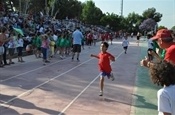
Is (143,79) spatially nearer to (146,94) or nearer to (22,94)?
(146,94)

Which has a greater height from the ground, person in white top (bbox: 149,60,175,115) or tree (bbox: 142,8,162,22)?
tree (bbox: 142,8,162,22)

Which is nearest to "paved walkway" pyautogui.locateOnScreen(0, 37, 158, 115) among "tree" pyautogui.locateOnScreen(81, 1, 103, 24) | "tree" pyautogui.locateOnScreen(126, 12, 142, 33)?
"tree" pyautogui.locateOnScreen(81, 1, 103, 24)

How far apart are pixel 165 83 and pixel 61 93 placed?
21.1 ft

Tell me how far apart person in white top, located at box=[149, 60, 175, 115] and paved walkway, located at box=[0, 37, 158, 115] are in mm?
4334

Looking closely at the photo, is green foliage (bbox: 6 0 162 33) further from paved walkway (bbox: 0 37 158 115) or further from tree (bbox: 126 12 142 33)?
paved walkway (bbox: 0 37 158 115)

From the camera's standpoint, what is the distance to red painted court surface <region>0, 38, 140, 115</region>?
26.2 feet

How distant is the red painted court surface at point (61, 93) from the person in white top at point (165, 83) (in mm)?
4336

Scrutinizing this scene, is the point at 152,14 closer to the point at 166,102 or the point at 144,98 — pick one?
the point at 144,98

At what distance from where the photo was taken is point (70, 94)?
9.70 metres

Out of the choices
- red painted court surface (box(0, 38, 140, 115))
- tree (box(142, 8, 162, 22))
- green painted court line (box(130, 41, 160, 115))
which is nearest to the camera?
red painted court surface (box(0, 38, 140, 115))

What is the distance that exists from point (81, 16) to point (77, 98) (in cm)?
8125

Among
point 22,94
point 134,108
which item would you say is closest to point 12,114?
point 22,94

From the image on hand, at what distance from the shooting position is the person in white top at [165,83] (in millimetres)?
3479

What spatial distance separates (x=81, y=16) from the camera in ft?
294
